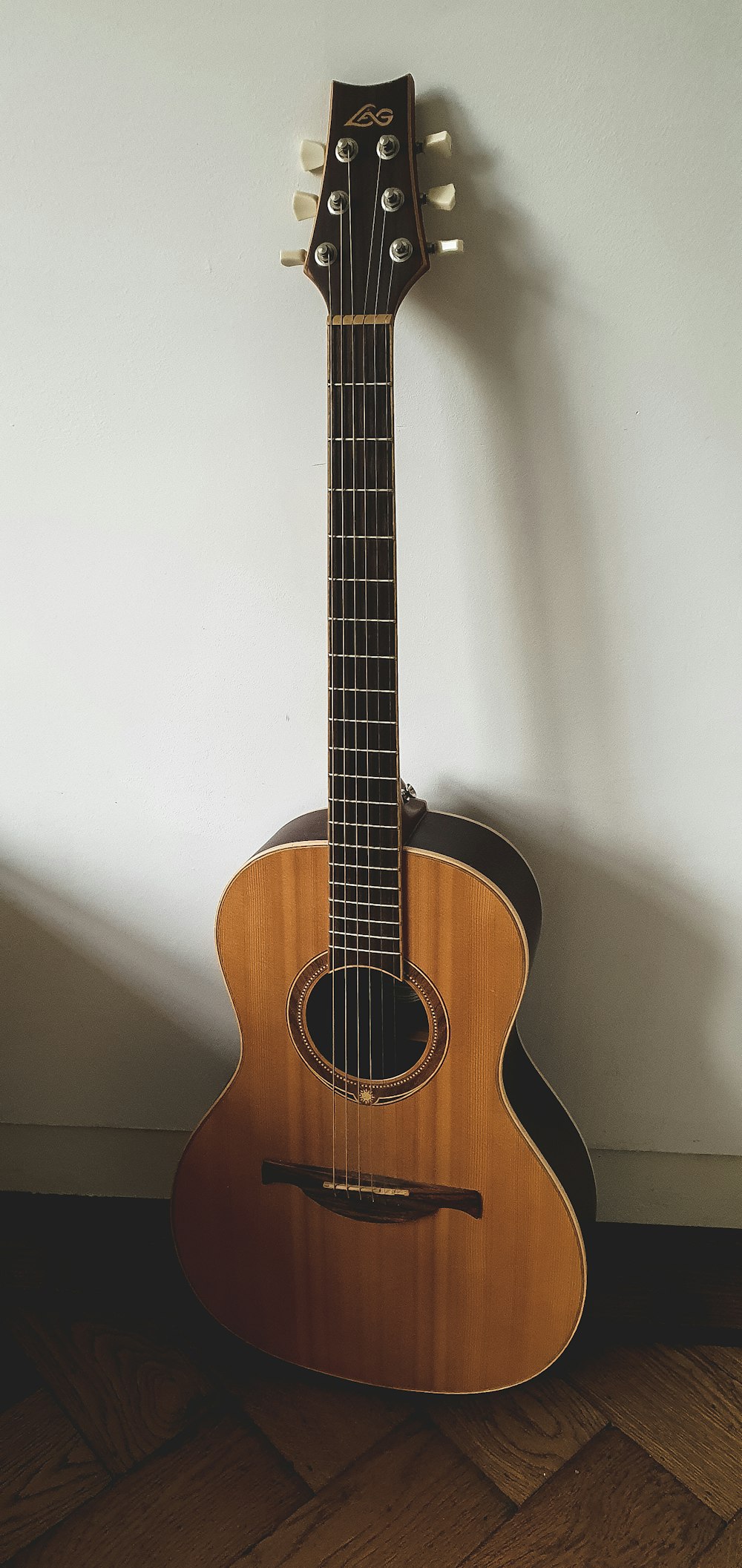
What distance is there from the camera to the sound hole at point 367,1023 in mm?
1105

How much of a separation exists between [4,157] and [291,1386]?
143 cm

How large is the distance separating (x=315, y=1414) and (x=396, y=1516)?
152mm

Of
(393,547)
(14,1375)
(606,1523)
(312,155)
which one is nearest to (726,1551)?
(606,1523)

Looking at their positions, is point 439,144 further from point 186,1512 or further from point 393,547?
point 186,1512

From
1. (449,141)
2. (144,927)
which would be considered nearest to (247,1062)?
(144,927)

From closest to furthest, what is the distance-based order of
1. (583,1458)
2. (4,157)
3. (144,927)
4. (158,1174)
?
(4,157), (583,1458), (144,927), (158,1174)

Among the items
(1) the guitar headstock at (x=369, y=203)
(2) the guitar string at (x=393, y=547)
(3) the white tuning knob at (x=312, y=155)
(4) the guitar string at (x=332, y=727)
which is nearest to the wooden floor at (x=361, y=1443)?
(4) the guitar string at (x=332, y=727)

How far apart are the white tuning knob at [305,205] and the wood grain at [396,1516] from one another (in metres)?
1.33

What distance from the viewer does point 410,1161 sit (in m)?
1.13

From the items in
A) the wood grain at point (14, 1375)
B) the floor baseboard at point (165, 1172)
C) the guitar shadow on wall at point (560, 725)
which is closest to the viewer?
the guitar shadow on wall at point (560, 725)

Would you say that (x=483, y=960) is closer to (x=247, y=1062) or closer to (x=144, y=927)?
(x=247, y=1062)

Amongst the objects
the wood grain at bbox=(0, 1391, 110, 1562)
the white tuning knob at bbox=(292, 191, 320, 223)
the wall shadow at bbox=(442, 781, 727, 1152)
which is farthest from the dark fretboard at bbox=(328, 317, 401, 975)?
the wood grain at bbox=(0, 1391, 110, 1562)

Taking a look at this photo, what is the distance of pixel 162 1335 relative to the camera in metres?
1.31

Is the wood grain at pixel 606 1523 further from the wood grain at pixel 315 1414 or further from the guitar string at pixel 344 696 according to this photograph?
the guitar string at pixel 344 696
